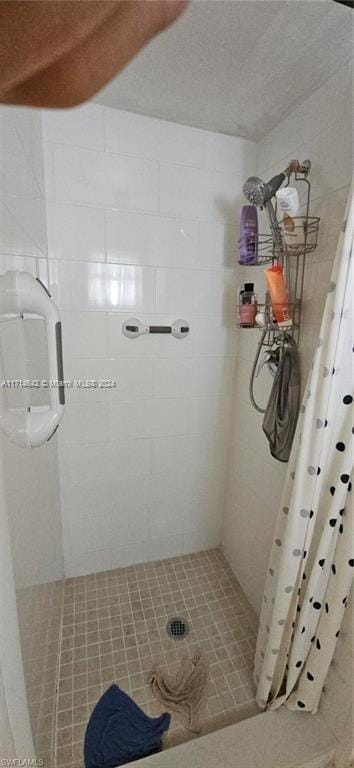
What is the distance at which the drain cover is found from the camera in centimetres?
131

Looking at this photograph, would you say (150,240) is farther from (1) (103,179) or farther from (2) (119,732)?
(2) (119,732)

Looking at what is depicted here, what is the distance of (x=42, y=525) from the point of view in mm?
946

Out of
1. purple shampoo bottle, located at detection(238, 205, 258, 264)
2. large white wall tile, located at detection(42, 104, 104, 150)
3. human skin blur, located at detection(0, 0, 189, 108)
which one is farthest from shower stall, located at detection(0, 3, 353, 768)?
human skin blur, located at detection(0, 0, 189, 108)

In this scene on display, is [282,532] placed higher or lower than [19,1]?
lower

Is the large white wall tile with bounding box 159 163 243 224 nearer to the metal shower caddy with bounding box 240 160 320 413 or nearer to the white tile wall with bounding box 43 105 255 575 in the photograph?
the white tile wall with bounding box 43 105 255 575

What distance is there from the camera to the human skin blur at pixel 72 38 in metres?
0.21

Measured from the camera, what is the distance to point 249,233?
1173mm

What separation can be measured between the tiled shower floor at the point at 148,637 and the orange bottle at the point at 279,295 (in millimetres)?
1354

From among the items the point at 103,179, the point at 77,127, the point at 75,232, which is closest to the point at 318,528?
the point at 75,232

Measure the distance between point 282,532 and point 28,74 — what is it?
1.15 meters

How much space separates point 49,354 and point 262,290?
3.36ft

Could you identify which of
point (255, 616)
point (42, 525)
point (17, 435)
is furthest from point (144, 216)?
point (255, 616)

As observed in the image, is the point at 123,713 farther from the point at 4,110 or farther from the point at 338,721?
the point at 4,110

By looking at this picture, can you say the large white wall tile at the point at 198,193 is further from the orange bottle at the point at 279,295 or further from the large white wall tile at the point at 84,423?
the large white wall tile at the point at 84,423
